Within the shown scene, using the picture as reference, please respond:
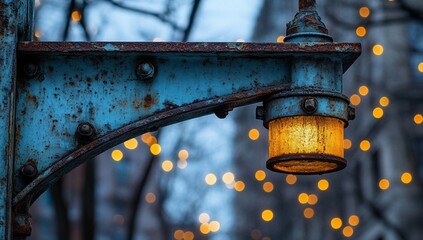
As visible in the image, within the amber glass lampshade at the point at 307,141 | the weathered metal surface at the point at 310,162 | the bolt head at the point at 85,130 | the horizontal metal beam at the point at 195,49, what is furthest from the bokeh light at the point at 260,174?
the bolt head at the point at 85,130

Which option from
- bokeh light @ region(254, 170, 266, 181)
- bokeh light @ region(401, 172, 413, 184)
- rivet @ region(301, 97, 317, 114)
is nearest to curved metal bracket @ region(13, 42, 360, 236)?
rivet @ region(301, 97, 317, 114)

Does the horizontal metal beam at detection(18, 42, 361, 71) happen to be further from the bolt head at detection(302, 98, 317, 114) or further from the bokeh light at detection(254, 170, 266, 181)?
the bokeh light at detection(254, 170, 266, 181)

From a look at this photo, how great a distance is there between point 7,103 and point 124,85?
0.52 metres

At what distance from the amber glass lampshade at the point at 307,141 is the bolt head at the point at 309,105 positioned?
47 mm

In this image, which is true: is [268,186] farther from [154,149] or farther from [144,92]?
[144,92]

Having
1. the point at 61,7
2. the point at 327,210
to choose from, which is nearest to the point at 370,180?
the point at 327,210

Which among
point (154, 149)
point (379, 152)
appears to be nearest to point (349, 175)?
point (379, 152)

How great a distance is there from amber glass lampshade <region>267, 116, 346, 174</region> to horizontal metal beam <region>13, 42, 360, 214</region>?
0.16 meters

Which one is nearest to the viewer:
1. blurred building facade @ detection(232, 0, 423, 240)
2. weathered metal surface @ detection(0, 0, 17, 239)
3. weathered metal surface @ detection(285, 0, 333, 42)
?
weathered metal surface @ detection(0, 0, 17, 239)

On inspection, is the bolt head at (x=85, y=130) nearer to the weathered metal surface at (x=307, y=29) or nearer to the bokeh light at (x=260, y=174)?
the weathered metal surface at (x=307, y=29)

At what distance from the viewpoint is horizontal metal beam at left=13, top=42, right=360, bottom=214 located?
4094mm

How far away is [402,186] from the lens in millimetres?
30609

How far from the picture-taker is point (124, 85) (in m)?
4.21

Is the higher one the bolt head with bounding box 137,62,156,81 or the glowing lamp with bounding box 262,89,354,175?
the bolt head with bounding box 137,62,156,81
